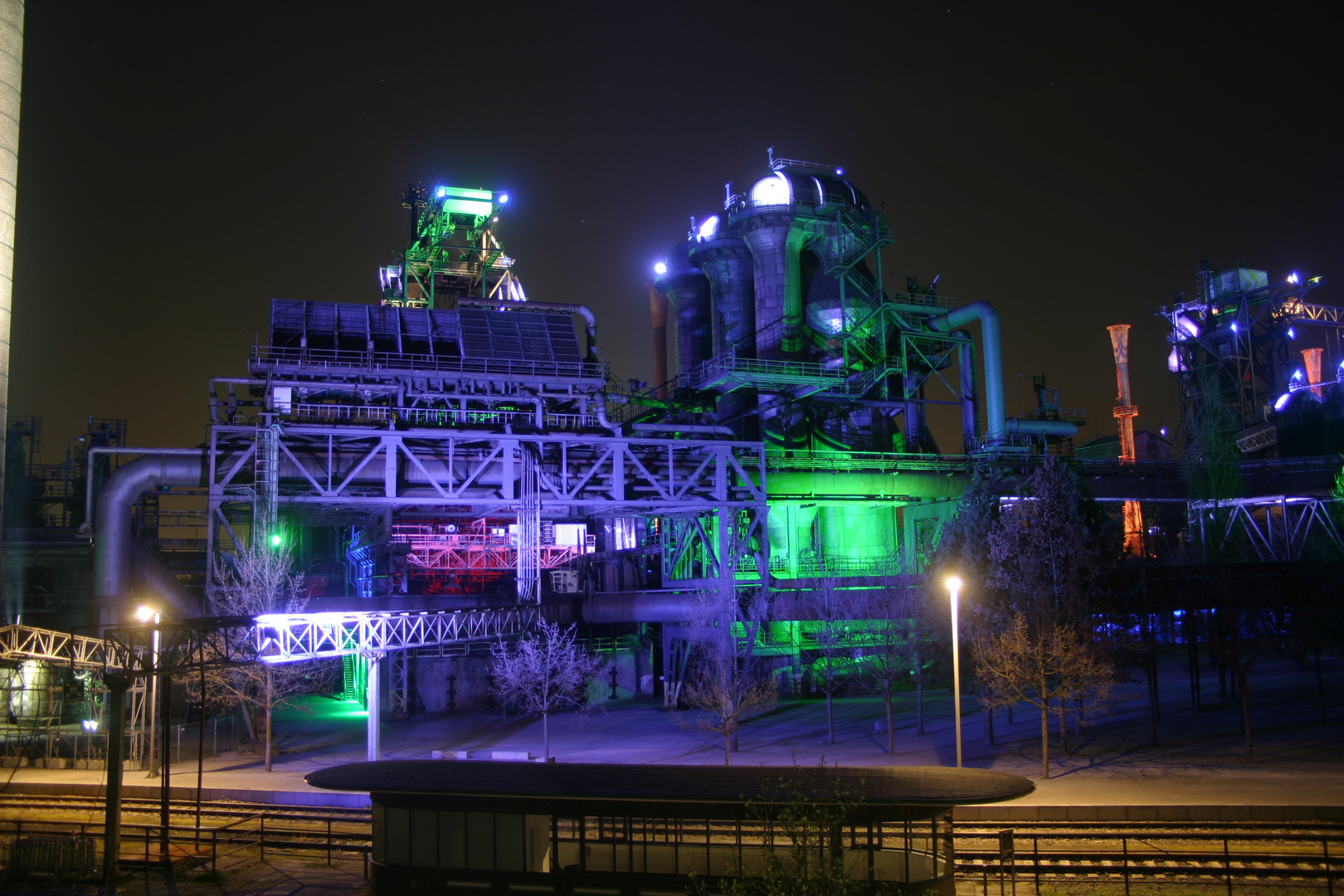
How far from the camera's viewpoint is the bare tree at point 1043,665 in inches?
1014

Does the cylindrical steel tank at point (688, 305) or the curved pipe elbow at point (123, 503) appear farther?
the cylindrical steel tank at point (688, 305)

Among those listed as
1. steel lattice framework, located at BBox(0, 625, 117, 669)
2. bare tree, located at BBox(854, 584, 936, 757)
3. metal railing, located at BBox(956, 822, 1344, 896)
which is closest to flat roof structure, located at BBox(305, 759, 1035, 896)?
metal railing, located at BBox(956, 822, 1344, 896)

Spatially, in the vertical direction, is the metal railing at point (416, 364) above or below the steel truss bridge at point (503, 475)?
above

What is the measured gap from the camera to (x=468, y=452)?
124 feet

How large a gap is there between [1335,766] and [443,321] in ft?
115

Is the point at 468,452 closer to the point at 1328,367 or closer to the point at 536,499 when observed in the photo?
the point at 536,499

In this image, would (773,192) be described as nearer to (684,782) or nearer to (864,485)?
(864,485)

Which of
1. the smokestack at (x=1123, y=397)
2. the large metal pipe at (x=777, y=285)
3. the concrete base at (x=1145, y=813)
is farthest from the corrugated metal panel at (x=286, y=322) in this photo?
the smokestack at (x=1123, y=397)

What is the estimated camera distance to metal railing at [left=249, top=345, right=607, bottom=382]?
38125 mm

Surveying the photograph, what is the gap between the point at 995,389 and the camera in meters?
50.7

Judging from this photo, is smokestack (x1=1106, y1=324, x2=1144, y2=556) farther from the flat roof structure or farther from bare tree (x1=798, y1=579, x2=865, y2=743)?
the flat roof structure

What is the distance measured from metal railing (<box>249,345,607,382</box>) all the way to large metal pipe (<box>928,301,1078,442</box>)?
2156 cm

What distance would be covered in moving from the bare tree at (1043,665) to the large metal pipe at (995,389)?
24251mm

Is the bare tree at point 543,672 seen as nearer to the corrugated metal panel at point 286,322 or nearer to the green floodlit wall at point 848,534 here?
the green floodlit wall at point 848,534
